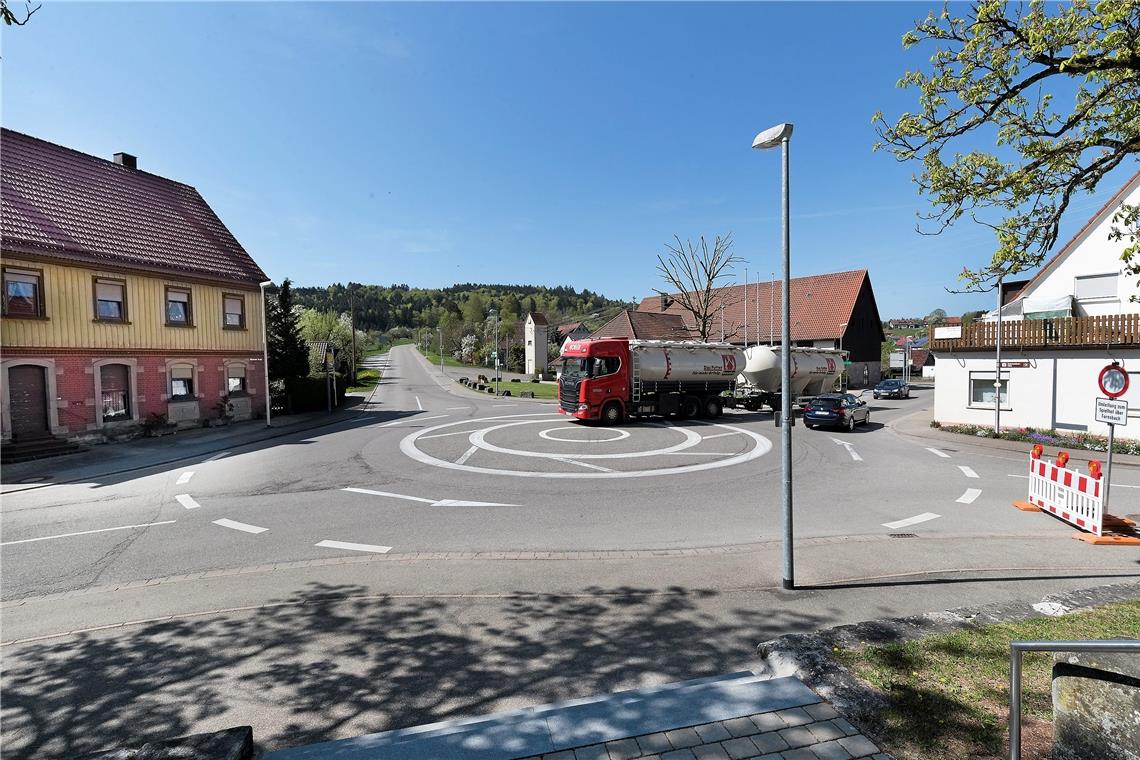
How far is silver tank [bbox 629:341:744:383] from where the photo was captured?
2261cm

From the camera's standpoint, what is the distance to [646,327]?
4691 centimetres

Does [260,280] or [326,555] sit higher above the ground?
[260,280]

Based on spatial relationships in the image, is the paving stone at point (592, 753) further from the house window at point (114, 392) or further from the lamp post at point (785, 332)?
the house window at point (114, 392)

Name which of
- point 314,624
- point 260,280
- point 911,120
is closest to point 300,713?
point 314,624

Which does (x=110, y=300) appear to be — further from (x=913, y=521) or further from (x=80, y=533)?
(x=913, y=521)

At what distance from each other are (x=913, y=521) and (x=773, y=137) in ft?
23.6

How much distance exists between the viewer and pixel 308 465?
14297 millimetres

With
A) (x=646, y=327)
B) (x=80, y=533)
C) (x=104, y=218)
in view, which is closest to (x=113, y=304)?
(x=104, y=218)

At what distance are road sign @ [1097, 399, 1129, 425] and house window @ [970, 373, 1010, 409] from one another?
12.5 meters

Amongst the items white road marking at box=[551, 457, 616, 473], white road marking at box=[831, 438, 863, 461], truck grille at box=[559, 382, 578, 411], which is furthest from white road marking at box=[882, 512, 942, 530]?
truck grille at box=[559, 382, 578, 411]

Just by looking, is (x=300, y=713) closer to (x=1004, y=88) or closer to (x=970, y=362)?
(x=1004, y=88)

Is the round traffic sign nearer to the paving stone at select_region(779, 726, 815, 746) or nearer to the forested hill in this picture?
the paving stone at select_region(779, 726, 815, 746)

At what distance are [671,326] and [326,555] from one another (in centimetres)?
4442

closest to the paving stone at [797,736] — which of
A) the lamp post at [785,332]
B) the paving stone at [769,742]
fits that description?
the paving stone at [769,742]
